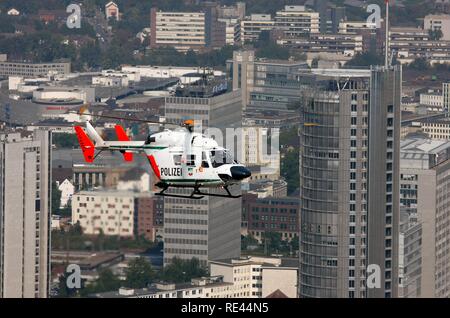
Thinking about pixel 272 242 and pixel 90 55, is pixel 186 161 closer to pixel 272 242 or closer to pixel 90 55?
pixel 272 242

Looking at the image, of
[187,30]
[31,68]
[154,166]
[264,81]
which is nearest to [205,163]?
[154,166]

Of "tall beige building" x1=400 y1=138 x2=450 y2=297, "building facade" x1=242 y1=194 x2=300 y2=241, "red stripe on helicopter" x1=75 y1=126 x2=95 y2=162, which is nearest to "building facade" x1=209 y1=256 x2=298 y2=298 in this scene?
"tall beige building" x1=400 y1=138 x2=450 y2=297

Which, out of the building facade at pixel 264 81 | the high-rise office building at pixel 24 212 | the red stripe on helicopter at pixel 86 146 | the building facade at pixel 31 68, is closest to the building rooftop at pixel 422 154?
the high-rise office building at pixel 24 212

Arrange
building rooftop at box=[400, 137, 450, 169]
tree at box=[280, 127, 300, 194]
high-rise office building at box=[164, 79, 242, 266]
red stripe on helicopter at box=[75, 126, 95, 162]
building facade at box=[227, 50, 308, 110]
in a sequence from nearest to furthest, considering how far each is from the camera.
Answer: red stripe on helicopter at box=[75, 126, 95, 162], high-rise office building at box=[164, 79, 242, 266], building rooftop at box=[400, 137, 450, 169], tree at box=[280, 127, 300, 194], building facade at box=[227, 50, 308, 110]

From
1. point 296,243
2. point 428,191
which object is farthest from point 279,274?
point 296,243

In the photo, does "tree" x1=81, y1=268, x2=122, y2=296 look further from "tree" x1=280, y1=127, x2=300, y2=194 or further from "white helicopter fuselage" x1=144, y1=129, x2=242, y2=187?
"tree" x1=280, y1=127, x2=300, y2=194
